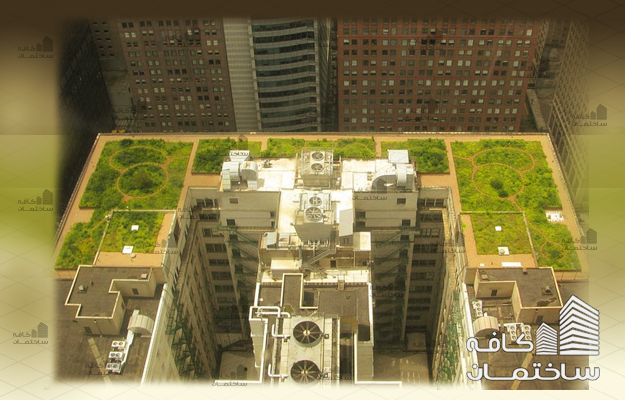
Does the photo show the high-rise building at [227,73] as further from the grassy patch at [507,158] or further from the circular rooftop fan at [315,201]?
the circular rooftop fan at [315,201]

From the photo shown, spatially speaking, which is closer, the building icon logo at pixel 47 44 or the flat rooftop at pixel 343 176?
the building icon logo at pixel 47 44

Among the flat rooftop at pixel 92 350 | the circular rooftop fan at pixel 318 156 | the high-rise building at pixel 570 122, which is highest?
the high-rise building at pixel 570 122

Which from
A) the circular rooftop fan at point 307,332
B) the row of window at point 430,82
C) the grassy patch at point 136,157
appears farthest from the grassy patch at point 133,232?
the row of window at point 430,82

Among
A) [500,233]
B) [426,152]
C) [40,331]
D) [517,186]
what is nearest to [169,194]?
[426,152]

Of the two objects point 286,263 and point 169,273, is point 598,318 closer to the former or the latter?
point 286,263

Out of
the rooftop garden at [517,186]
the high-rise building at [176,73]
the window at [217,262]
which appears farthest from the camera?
the high-rise building at [176,73]

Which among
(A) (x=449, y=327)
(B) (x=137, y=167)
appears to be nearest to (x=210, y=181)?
(B) (x=137, y=167)
